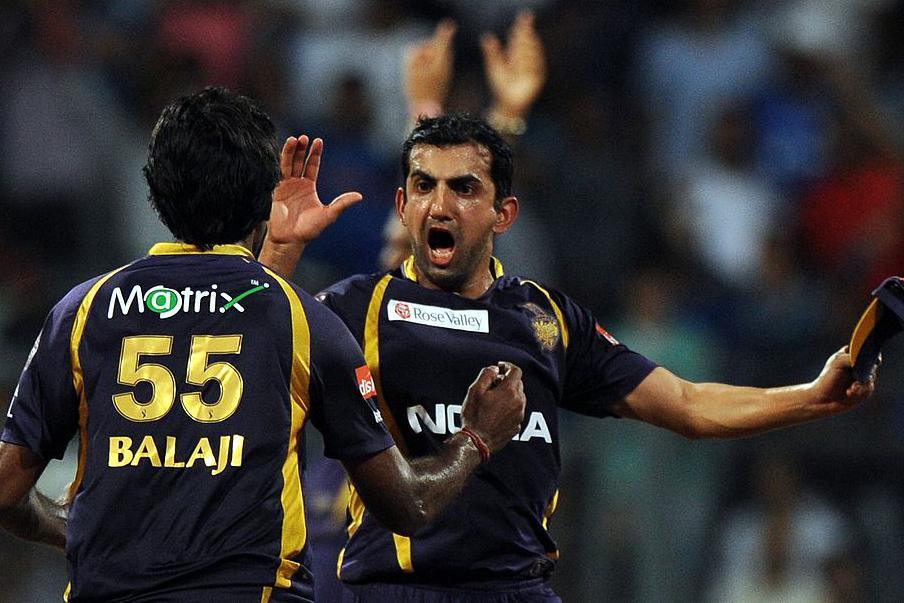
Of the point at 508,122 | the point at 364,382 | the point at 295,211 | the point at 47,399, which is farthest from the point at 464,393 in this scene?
the point at 508,122

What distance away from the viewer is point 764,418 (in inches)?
185

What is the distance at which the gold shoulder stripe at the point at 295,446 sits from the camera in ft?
10.8

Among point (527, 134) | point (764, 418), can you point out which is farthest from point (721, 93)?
point (764, 418)

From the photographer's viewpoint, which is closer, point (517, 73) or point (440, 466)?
point (440, 466)

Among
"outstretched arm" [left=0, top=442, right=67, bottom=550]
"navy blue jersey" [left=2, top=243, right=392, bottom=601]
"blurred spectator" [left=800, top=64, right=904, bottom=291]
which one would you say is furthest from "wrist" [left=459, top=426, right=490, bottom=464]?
"blurred spectator" [left=800, top=64, right=904, bottom=291]

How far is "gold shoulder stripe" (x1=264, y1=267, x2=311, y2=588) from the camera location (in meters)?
Result: 3.29

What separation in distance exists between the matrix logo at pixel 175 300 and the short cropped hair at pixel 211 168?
15cm

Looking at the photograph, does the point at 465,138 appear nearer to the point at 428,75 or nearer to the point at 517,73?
the point at 428,75

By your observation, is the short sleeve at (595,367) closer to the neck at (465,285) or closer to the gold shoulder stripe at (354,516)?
the neck at (465,285)

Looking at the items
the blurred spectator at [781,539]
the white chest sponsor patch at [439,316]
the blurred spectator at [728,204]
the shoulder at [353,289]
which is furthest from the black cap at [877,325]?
the blurred spectator at [728,204]

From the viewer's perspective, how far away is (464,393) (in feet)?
14.7

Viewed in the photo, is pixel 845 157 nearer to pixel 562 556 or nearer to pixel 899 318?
pixel 562 556

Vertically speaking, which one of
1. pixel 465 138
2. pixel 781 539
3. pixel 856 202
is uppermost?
pixel 856 202

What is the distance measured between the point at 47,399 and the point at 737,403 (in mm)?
2360
